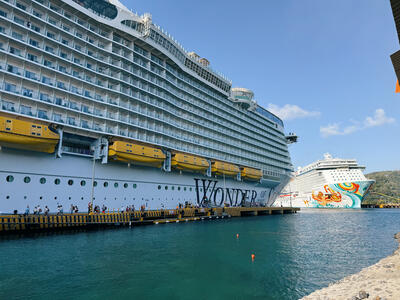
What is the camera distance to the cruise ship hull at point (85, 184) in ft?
74.6

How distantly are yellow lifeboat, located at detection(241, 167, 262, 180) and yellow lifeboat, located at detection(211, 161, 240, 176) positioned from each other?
8.61ft

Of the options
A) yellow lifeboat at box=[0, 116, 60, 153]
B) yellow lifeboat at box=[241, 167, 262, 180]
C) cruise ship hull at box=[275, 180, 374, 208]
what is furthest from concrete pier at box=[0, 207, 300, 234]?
cruise ship hull at box=[275, 180, 374, 208]

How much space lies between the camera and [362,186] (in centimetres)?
7819

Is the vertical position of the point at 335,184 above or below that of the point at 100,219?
above

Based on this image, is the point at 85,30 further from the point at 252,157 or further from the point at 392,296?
the point at 252,157

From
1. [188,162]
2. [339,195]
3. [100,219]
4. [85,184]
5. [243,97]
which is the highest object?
[243,97]

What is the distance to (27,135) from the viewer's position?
21.9 meters

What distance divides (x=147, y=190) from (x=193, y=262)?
66.1 feet

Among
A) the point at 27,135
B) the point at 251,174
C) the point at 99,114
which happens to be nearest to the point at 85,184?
the point at 27,135

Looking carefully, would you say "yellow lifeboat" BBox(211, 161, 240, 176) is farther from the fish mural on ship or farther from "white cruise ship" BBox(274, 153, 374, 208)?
the fish mural on ship

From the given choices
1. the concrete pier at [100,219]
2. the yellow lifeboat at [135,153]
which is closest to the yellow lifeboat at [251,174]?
the concrete pier at [100,219]

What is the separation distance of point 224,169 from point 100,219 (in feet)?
81.4

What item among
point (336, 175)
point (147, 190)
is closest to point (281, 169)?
point (336, 175)

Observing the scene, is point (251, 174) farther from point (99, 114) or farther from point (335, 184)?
point (335, 184)
